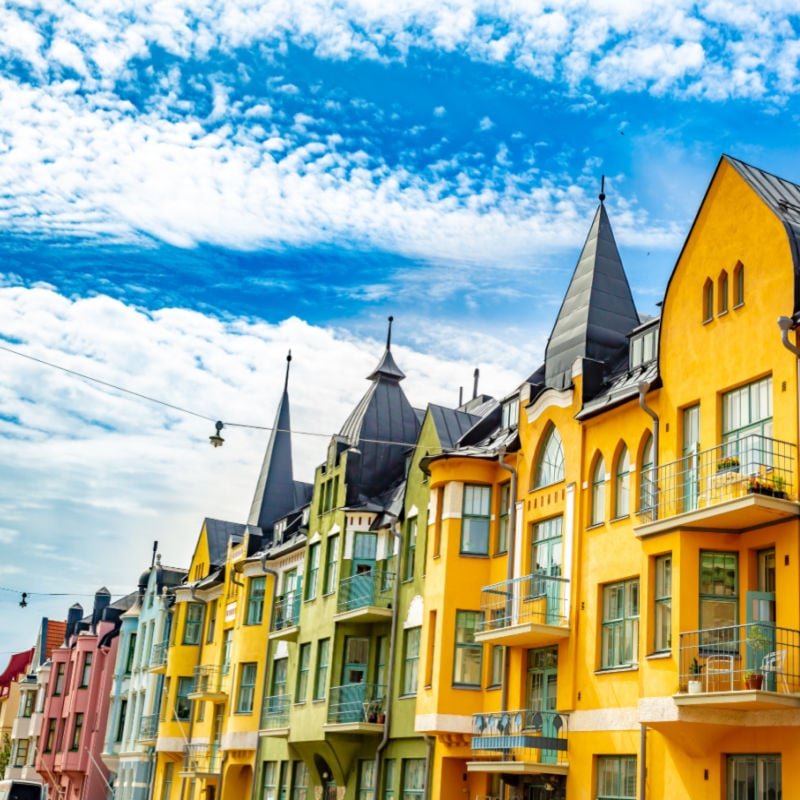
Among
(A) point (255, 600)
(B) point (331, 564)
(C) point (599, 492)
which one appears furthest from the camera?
(A) point (255, 600)

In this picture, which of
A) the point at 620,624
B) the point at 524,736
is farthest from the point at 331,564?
the point at 620,624

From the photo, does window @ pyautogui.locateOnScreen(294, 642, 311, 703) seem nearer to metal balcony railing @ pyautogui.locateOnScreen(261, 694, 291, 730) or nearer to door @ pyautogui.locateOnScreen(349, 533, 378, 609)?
metal balcony railing @ pyautogui.locateOnScreen(261, 694, 291, 730)

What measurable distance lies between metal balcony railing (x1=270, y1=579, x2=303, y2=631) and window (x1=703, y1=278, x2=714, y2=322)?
68.9 feet

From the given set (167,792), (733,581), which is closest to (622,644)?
(733,581)

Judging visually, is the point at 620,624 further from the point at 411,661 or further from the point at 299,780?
the point at 299,780

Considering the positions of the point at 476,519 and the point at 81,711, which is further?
the point at 81,711

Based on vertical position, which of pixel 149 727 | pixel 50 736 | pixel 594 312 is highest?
pixel 594 312

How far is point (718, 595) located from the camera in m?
24.0

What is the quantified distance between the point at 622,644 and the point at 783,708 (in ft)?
18.0

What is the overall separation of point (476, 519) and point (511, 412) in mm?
3411

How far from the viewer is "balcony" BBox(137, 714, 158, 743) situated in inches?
2184

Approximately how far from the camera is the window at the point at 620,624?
26.5m

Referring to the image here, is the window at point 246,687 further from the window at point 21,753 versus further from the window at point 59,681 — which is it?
the window at point 21,753

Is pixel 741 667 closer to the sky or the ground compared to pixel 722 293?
closer to the ground
